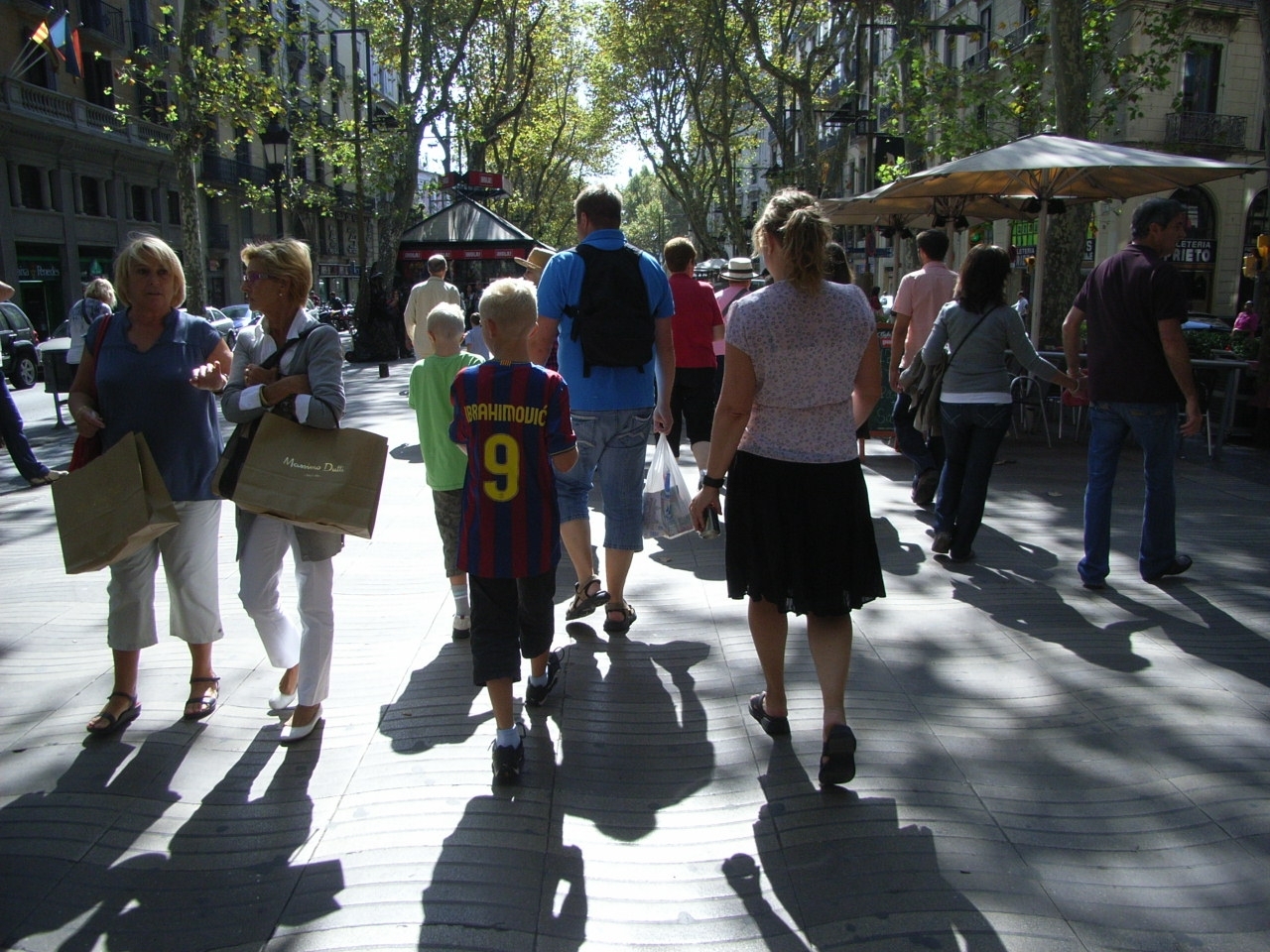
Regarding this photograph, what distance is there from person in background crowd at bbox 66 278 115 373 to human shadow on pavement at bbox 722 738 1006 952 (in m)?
10.1

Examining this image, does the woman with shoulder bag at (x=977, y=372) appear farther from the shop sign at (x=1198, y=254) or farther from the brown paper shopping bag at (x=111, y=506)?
the shop sign at (x=1198, y=254)

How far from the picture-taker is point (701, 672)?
4.31 metres

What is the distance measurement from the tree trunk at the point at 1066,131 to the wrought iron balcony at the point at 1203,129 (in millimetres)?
20582

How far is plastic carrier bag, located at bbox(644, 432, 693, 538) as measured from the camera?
494 cm

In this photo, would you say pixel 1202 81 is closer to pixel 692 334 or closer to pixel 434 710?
pixel 692 334

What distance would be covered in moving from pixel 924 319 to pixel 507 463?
4.89 m

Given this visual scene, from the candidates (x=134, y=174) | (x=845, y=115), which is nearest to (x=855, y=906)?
(x=845, y=115)

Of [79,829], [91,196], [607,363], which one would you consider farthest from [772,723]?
[91,196]

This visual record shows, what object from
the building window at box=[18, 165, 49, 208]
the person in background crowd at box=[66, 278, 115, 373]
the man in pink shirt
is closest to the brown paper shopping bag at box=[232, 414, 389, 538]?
the man in pink shirt

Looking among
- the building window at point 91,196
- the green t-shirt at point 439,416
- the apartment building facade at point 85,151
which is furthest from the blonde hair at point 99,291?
the building window at point 91,196

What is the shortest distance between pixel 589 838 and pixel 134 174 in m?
38.2

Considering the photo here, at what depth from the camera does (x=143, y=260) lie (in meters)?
3.69

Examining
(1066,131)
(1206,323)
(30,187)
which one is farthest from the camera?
(30,187)

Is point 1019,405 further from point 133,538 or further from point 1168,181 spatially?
point 133,538
